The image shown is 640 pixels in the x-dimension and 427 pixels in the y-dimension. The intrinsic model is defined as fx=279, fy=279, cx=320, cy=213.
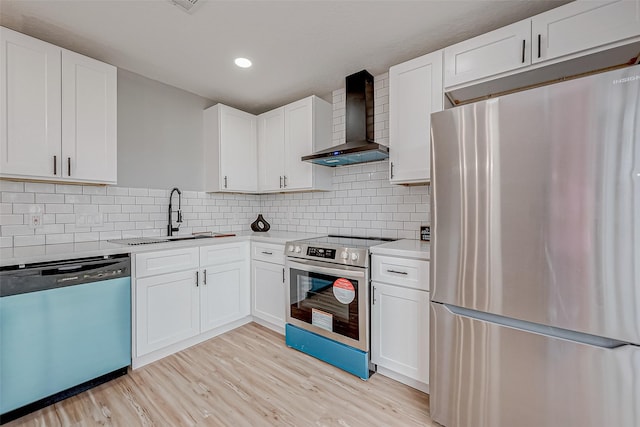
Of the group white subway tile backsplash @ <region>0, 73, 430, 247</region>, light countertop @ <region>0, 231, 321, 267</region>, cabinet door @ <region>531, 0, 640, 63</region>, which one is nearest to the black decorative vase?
white subway tile backsplash @ <region>0, 73, 430, 247</region>

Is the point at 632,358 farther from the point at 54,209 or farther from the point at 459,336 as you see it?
the point at 54,209

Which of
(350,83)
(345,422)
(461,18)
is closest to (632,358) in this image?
(345,422)

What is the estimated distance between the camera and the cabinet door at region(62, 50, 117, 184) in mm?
2027

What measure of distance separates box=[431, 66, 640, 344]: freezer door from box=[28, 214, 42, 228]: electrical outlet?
110 inches

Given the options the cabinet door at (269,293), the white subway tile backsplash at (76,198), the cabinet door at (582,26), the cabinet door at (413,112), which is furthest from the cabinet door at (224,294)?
the cabinet door at (582,26)

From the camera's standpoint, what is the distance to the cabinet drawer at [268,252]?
2643mm

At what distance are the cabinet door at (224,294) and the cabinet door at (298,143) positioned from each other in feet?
3.41

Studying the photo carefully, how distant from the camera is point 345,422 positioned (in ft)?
5.30

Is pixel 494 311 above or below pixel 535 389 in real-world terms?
above

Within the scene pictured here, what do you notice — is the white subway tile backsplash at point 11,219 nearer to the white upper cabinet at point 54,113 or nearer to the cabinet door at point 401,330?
the white upper cabinet at point 54,113

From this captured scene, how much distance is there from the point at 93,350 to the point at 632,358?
2867 millimetres

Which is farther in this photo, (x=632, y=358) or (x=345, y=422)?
(x=345, y=422)

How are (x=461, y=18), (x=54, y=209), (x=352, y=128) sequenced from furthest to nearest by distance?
(x=352, y=128), (x=54, y=209), (x=461, y=18)

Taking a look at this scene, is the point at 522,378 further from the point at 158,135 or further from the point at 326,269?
the point at 158,135
